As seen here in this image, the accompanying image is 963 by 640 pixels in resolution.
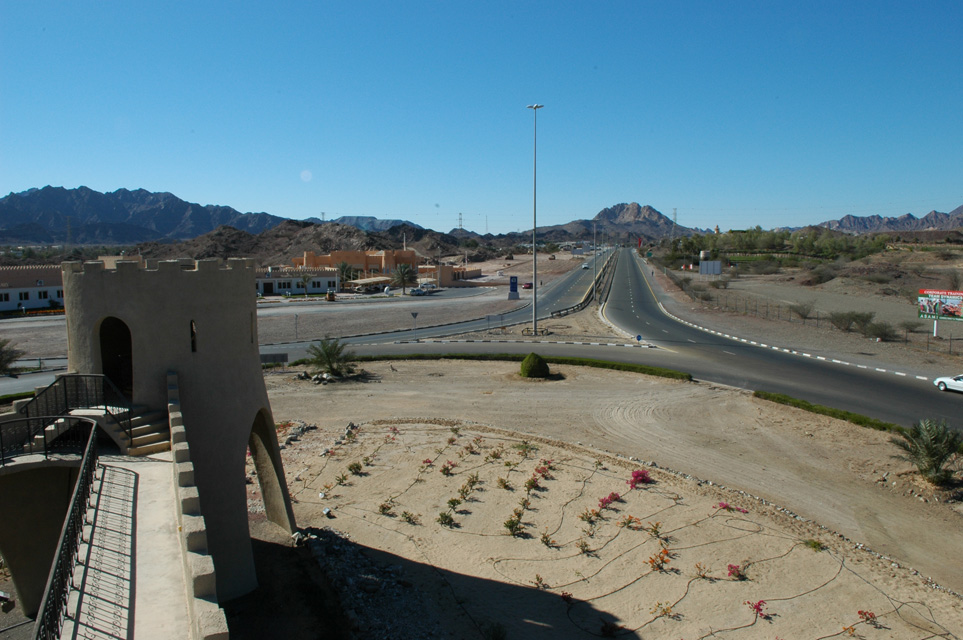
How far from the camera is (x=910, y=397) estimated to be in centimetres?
2322

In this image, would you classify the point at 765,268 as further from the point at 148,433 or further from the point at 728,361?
the point at 148,433

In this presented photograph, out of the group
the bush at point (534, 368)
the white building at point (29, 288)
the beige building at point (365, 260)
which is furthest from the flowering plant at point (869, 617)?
the beige building at point (365, 260)

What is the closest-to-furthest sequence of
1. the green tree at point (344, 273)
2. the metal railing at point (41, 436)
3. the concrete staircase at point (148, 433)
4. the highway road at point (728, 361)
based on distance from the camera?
the metal railing at point (41, 436) < the concrete staircase at point (148, 433) < the highway road at point (728, 361) < the green tree at point (344, 273)

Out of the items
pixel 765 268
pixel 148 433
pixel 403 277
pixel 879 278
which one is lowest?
pixel 148 433

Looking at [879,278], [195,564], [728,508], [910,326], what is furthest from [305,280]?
[879,278]

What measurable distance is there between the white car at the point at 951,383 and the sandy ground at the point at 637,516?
793cm

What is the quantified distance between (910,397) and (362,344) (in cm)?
3079

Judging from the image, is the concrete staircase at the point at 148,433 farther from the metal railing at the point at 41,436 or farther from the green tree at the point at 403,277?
the green tree at the point at 403,277

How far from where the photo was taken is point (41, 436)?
9.08 meters

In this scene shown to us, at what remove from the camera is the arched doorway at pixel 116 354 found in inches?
480

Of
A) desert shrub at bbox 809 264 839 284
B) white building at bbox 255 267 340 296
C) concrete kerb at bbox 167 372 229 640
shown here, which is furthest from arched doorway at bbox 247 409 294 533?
desert shrub at bbox 809 264 839 284

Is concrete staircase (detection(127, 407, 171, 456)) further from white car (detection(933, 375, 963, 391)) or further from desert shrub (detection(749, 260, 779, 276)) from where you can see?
desert shrub (detection(749, 260, 779, 276))

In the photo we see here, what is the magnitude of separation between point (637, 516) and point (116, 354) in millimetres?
12474

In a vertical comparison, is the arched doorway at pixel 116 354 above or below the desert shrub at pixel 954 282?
above
